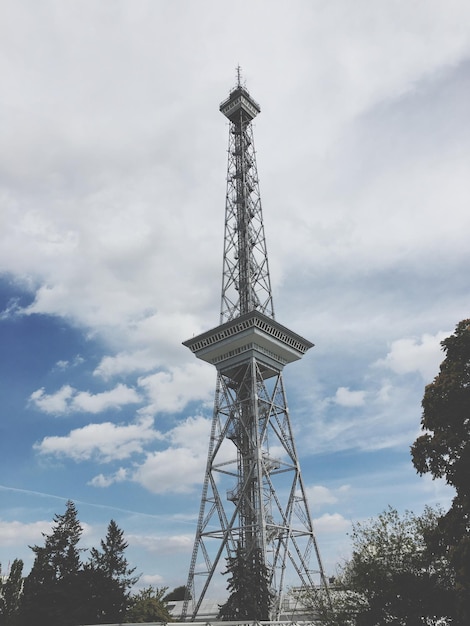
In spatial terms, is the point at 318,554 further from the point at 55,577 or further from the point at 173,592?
the point at 173,592

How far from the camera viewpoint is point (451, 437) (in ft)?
72.8

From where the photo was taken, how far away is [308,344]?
209ft

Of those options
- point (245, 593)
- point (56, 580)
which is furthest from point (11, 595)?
point (245, 593)

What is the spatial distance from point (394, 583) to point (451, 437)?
22.5ft

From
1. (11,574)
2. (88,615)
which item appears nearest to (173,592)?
(11,574)

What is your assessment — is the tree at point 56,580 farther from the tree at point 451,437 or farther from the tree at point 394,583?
the tree at point 451,437

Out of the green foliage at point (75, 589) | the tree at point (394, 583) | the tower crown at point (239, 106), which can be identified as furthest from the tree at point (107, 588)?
the tower crown at point (239, 106)

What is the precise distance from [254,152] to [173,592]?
3543 inches

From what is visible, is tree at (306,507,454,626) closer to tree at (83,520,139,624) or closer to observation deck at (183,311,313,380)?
tree at (83,520,139,624)

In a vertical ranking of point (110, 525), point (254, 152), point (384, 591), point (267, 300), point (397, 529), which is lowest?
point (384, 591)

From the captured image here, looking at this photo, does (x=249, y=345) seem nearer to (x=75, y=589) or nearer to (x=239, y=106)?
(x=75, y=589)

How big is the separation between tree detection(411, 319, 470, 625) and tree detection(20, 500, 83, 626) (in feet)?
90.9

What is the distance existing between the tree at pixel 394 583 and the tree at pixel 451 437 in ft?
4.77

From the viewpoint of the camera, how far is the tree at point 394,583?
2236 centimetres
